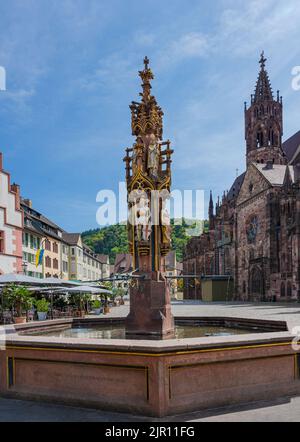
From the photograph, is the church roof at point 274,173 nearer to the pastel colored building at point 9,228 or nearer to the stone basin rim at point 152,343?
the pastel colored building at point 9,228

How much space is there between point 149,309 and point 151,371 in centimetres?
315

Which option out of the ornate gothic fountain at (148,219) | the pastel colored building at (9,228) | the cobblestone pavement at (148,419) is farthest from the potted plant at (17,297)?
the cobblestone pavement at (148,419)

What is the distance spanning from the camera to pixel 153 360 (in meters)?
6.26

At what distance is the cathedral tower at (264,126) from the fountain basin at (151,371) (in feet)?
262

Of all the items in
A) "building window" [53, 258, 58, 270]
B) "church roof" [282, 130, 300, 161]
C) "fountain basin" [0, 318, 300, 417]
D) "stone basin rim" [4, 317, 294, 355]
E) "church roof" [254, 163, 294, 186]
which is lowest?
"building window" [53, 258, 58, 270]

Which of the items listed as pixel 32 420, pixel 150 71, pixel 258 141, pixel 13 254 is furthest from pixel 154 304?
pixel 258 141

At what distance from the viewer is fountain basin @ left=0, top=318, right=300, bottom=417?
6.31 meters

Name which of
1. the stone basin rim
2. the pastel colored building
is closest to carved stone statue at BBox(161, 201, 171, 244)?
the stone basin rim

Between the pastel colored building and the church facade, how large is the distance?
743 inches

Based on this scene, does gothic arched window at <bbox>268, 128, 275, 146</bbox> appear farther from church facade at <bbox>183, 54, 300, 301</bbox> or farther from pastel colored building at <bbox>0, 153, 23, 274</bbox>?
pastel colored building at <bbox>0, 153, 23, 274</bbox>

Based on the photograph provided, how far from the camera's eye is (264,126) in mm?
85250

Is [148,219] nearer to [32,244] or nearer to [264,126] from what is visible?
[32,244]

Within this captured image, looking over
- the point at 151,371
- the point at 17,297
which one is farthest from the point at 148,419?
the point at 17,297
